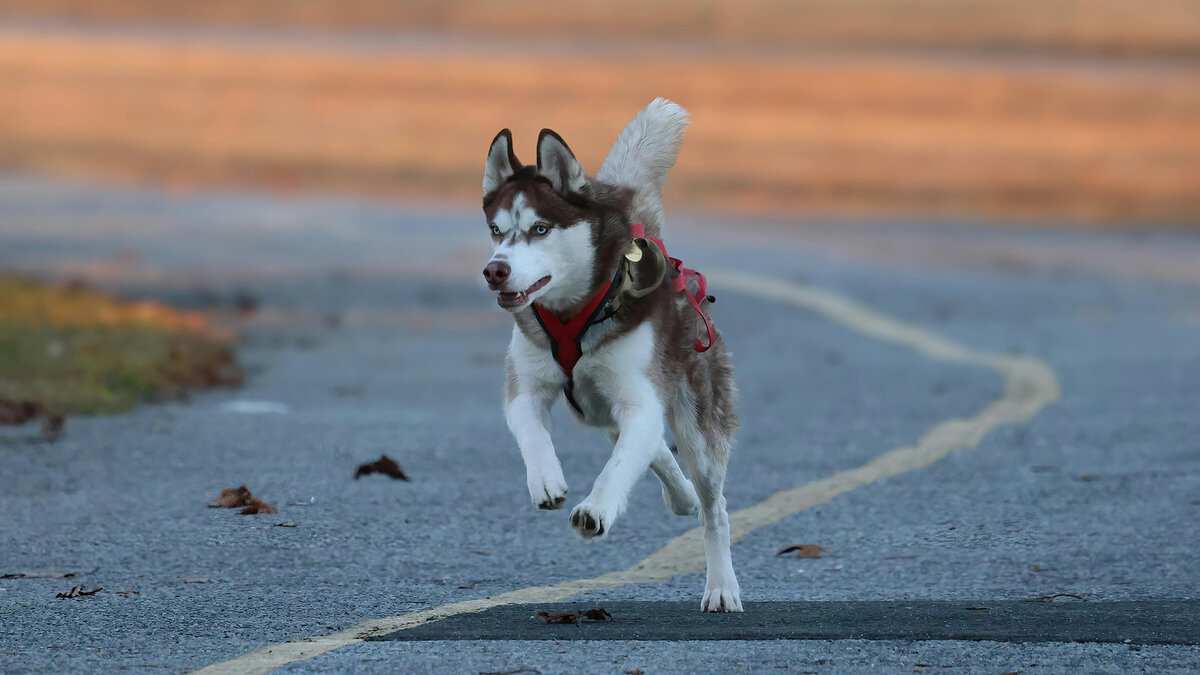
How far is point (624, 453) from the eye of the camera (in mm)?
6395

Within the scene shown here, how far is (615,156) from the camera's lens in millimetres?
7273

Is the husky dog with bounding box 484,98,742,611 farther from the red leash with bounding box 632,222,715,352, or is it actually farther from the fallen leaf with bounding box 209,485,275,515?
the fallen leaf with bounding box 209,485,275,515

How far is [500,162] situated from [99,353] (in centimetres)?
1082

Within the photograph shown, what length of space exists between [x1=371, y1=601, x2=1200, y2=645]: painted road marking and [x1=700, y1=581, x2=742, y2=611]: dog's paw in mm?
66

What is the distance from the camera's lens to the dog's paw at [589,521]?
19.7ft

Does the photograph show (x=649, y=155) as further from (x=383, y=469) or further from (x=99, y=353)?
(x=99, y=353)

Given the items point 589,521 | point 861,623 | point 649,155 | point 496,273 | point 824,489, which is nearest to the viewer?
point 589,521

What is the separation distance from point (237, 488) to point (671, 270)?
140 inches

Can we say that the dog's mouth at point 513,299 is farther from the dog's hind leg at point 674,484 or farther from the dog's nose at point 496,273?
the dog's hind leg at point 674,484

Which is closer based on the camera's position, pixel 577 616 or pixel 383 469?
pixel 577 616

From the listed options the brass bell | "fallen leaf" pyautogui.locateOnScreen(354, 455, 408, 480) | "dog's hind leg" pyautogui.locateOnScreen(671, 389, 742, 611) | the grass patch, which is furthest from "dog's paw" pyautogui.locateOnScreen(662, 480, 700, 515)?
the grass patch

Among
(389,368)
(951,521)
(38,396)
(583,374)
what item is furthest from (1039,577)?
(389,368)

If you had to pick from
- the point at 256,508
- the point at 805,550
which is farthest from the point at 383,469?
the point at 805,550

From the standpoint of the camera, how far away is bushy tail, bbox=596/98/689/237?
7.21m
